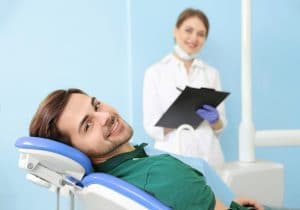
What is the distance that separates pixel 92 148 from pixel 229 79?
188 cm

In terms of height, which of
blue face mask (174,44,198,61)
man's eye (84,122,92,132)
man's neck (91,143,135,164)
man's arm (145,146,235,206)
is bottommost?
man's arm (145,146,235,206)

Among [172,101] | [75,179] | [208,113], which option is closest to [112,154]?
[75,179]

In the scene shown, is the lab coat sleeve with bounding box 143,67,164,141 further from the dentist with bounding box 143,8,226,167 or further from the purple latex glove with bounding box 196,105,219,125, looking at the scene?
the purple latex glove with bounding box 196,105,219,125

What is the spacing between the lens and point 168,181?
3.37 ft

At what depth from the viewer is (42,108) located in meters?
1.16

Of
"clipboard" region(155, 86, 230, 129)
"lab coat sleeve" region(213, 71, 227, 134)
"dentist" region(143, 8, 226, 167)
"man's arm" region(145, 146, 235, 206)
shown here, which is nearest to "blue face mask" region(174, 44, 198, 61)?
"dentist" region(143, 8, 226, 167)

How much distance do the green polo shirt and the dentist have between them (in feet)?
3.07

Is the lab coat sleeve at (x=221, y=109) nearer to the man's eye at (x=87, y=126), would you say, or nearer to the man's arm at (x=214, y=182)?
the man's arm at (x=214, y=182)

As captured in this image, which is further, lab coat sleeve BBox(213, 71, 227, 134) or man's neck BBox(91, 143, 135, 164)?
lab coat sleeve BBox(213, 71, 227, 134)

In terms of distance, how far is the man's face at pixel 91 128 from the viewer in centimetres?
115

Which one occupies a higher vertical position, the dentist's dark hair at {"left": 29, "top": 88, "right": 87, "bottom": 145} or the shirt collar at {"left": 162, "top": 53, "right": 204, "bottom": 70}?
the shirt collar at {"left": 162, "top": 53, "right": 204, "bottom": 70}

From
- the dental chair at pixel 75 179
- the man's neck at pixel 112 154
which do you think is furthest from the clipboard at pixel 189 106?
the dental chair at pixel 75 179

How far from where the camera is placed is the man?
1028 millimetres

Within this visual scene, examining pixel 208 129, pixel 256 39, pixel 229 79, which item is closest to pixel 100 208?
pixel 208 129
